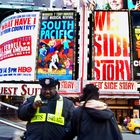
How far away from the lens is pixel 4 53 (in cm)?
4203

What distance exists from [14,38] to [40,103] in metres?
36.8

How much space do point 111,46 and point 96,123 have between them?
34444 millimetres

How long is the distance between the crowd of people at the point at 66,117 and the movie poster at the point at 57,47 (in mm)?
33408

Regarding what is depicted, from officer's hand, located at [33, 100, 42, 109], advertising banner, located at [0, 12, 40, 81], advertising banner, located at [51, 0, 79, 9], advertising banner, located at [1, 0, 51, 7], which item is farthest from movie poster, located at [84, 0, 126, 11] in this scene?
officer's hand, located at [33, 100, 42, 109]

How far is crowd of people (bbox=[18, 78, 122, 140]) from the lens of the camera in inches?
179

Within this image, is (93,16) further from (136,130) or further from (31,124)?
(31,124)

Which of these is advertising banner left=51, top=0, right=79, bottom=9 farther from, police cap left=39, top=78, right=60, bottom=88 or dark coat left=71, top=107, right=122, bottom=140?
dark coat left=71, top=107, right=122, bottom=140

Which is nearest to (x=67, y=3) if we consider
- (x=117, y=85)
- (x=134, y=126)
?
(x=117, y=85)

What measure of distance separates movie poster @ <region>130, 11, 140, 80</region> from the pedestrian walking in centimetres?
3405

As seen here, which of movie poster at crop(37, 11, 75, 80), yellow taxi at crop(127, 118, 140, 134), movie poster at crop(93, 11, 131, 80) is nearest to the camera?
yellow taxi at crop(127, 118, 140, 134)

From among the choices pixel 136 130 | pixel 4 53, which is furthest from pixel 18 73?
pixel 136 130

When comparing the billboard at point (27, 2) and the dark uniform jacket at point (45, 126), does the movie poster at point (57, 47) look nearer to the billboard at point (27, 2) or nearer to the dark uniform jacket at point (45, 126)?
the billboard at point (27, 2)

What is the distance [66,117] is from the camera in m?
5.15

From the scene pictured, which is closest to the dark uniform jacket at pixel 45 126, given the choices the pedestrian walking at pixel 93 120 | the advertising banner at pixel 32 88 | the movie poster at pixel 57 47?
the pedestrian walking at pixel 93 120
